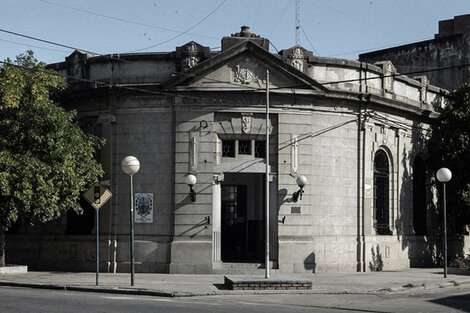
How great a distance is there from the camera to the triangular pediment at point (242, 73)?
87.2 feet

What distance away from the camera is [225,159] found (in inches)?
1062

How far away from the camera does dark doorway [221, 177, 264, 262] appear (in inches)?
1114

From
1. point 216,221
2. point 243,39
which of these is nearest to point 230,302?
point 216,221

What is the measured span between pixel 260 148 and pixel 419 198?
9580 mm

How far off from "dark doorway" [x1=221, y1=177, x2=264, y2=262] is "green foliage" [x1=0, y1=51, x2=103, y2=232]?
5.81 metres

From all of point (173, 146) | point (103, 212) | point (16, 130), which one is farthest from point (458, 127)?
point (16, 130)

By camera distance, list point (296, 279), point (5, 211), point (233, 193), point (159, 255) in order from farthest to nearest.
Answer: point (233, 193) → point (159, 255) → point (5, 211) → point (296, 279)

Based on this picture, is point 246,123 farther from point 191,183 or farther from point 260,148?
point 191,183

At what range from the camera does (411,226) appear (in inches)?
1249

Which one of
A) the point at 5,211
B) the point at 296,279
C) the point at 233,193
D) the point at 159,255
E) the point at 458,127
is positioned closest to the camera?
the point at 296,279

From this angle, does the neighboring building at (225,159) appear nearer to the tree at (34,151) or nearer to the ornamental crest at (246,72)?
the ornamental crest at (246,72)

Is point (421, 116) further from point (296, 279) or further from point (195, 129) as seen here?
point (296, 279)

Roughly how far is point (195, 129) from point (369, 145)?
722 centimetres

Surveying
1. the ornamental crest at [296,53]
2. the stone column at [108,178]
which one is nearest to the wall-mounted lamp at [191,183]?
the stone column at [108,178]
